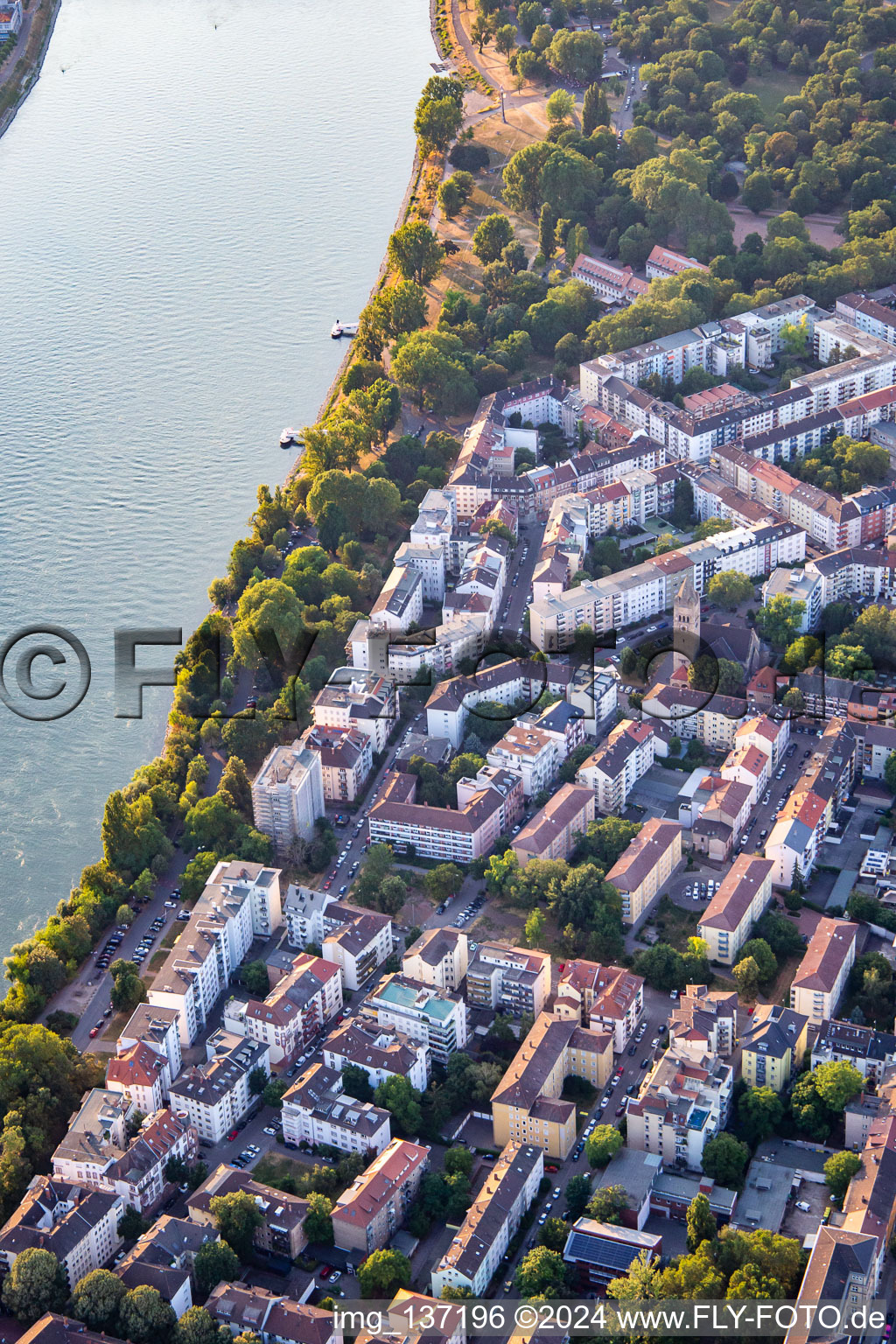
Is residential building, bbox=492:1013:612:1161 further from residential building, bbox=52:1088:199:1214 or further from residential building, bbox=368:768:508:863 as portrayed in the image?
residential building, bbox=368:768:508:863

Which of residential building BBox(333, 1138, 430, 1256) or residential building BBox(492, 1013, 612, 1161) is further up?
residential building BBox(492, 1013, 612, 1161)

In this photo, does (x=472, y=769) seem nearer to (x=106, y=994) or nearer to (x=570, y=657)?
(x=570, y=657)

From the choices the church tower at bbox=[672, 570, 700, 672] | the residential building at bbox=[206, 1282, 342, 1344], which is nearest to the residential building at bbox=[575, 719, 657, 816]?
the church tower at bbox=[672, 570, 700, 672]

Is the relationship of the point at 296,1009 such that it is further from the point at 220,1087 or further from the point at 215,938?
the point at 215,938

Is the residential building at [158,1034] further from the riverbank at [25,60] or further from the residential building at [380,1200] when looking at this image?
the riverbank at [25,60]

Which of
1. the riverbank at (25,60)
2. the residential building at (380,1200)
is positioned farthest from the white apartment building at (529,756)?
the riverbank at (25,60)

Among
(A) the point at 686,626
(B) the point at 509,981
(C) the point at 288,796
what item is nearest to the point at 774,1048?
(B) the point at 509,981
